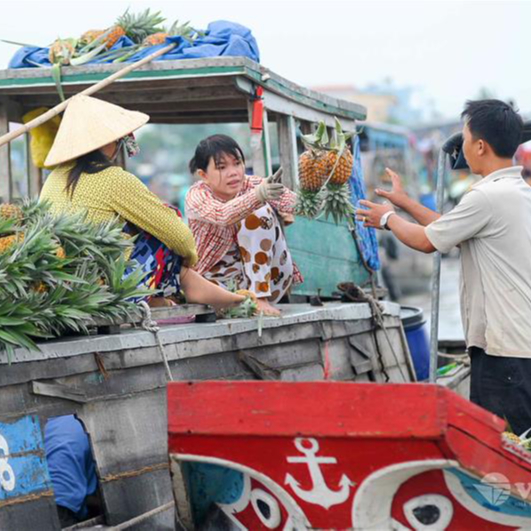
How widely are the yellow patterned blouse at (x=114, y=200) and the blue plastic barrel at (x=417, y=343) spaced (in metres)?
3.04

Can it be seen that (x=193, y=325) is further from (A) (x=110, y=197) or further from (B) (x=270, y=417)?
(B) (x=270, y=417)

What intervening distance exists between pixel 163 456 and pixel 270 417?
1152mm

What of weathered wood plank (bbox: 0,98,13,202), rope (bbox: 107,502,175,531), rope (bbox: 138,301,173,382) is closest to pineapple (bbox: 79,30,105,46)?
weathered wood plank (bbox: 0,98,13,202)

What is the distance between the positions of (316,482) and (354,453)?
24 centimetres

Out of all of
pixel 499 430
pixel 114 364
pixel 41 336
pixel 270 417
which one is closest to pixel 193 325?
pixel 114 364

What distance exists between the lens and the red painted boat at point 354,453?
3.22 m

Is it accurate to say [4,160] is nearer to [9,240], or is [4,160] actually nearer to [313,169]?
[313,169]

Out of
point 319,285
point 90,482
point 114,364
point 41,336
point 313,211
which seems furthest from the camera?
point 319,285

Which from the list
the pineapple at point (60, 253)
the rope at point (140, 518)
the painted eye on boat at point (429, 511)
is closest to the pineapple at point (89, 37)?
the pineapple at point (60, 253)

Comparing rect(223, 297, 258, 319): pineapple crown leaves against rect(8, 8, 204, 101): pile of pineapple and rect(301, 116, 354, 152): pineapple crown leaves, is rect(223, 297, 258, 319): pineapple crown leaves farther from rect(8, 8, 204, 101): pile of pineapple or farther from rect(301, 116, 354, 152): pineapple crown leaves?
rect(8, 8, 204, 101): pile of pineapple

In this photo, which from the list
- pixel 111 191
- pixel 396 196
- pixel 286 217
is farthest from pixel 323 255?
pixel 111 191

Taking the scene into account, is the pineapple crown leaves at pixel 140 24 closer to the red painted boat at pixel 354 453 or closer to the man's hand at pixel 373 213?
the man's hand at pixel 373 213

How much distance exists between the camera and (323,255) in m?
6.84

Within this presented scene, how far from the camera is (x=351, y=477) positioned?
345cm
